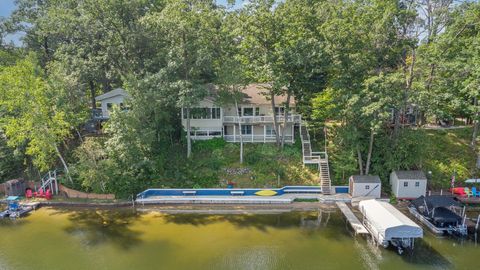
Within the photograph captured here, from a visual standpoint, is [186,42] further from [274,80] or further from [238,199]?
[238,199]

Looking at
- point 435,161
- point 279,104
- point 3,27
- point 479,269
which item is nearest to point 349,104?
point 279,104

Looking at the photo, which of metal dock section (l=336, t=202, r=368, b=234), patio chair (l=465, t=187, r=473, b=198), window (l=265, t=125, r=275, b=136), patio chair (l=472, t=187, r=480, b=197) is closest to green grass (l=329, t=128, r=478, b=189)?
patio chair (l=465, t=187, r=473, b=198)

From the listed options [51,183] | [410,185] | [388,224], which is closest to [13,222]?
[51,183]

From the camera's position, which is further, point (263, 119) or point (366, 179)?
point (263, 119)

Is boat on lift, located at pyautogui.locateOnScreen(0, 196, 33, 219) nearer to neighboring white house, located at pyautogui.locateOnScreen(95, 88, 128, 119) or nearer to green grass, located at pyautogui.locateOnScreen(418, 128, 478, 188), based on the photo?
neighboring white house, located at pyautogui.locateOnScreen(95, 88, 128, 119)

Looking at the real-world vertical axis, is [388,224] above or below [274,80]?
below

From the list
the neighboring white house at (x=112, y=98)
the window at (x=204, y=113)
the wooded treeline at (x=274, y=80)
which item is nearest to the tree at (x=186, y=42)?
the wooded treeline at (x=274, y=80)

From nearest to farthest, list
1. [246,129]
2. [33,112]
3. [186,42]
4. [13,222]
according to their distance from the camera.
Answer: [13,222], [33,112], [186,42], [246,129]
